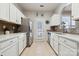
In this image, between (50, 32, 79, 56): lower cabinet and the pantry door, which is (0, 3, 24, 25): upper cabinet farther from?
the pantry door

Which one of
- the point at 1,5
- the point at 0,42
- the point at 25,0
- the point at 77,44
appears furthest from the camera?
the point at 1,5

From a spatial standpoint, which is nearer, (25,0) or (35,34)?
(25,0)

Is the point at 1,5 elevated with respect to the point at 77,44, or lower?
elevated

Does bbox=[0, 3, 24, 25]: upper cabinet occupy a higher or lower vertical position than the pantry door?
higher

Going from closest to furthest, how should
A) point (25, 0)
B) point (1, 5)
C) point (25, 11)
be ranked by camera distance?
point (25, 0) < point (1, 5) < point (25, 11)

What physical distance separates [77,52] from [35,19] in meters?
7.56

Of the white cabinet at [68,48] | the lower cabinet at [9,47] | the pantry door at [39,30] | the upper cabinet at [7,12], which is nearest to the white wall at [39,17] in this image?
the pantry door at [39,30]

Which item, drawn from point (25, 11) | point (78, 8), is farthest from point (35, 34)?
point (78, 8)

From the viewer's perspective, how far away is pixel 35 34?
9234 millimetres

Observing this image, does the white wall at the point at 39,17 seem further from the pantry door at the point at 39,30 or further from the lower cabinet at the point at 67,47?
the lower cabinet at the point at 67,47

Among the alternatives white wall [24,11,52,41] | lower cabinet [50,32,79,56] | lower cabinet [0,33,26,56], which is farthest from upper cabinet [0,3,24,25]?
white wall [24,11,52,41]

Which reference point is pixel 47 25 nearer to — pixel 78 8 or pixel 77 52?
pixel 78 8

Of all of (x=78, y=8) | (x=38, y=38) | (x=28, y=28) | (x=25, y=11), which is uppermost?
(x=25, y=11)

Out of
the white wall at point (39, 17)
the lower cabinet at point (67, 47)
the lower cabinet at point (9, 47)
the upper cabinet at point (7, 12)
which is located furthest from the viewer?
the white wall at point (39, 17)
